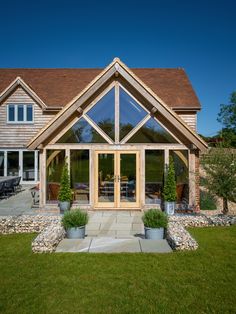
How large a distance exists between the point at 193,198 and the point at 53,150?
6.81 metres

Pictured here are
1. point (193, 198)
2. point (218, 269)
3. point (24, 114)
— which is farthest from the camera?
point (24, 114)

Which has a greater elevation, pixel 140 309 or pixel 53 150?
pixel 53 150

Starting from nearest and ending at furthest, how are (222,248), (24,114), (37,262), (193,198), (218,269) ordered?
(218,269)
(37,262)
(222,248)
(193,198)
(24,114)

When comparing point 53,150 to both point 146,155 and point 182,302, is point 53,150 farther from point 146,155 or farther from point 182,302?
point 182,302

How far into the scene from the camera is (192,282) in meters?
6.50

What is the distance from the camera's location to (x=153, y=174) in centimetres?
1459

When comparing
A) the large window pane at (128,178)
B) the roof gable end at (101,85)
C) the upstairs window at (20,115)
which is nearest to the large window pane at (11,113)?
the upstairs window at (20,115)

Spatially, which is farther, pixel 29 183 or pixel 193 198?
pixel 29 183

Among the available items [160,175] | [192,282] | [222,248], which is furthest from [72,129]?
[192,282]

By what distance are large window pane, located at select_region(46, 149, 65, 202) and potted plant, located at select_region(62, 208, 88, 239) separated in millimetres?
5177

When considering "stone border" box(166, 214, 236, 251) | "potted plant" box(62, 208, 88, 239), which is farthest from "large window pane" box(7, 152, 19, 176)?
"stone border" box(166, 214, 236, 251)

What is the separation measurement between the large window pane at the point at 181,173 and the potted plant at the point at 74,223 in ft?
20.2

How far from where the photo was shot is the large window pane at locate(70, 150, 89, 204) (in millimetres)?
14617

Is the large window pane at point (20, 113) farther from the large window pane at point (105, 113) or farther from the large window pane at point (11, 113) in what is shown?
the large window pane at point (105, 113)
